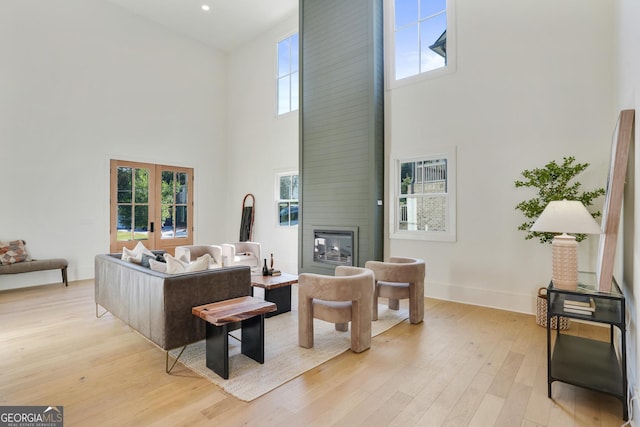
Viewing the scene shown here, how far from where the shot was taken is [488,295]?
435 centimetres

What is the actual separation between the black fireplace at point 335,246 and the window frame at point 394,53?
8.35ft

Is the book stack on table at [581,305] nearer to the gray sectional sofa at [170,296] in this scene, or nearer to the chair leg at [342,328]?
the chair leg at [342,328]

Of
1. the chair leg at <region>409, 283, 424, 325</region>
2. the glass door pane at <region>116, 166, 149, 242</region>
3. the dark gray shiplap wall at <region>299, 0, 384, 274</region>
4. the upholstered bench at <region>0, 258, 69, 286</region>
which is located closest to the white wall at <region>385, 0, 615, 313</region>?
the dark gray shiplap wall at <region>299, 0, 384, 274</region>

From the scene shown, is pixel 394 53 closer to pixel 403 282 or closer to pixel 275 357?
pixel 403 282

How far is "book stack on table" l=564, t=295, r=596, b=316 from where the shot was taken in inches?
85.7

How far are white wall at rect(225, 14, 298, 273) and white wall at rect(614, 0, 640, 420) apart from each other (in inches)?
206

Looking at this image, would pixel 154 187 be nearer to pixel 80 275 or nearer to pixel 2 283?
pixel 80 275

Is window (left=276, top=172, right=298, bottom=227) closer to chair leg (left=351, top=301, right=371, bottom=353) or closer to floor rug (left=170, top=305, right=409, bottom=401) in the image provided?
floor rug (left=170, top=305, right=409, bottom=401)

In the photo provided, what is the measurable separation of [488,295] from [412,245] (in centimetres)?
125

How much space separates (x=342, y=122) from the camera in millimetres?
5680

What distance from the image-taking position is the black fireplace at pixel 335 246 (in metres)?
5.53

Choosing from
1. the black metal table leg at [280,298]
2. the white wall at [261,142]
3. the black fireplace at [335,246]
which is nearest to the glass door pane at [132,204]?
the white wall at [261,142]

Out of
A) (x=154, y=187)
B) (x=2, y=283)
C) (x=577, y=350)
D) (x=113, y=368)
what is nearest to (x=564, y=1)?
(x=577, y=350)

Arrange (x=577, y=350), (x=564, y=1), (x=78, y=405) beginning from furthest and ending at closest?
1. (x=564, y=1)
2. (x=577, y=350)
3. (x=78, y=405)
